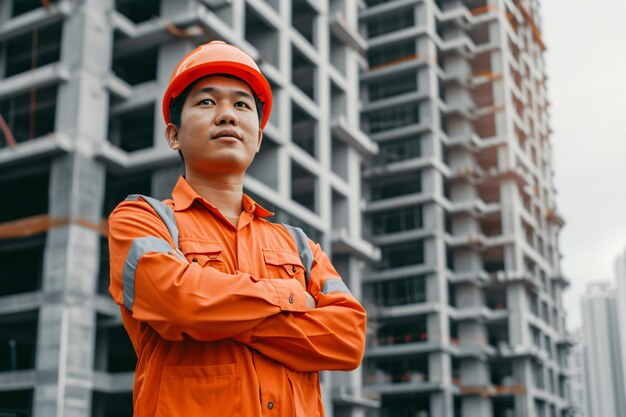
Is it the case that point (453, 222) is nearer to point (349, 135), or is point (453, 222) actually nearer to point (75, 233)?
point (349, 135)

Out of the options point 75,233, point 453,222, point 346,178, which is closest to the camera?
point 75,233

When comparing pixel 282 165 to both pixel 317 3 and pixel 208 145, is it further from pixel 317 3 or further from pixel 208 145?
pixel 208 145

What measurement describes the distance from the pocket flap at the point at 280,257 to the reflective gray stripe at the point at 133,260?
0.45 meters

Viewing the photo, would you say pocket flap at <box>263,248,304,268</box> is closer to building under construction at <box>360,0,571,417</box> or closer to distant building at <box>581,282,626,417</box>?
building under construction at <box>360,0,571,417</box>

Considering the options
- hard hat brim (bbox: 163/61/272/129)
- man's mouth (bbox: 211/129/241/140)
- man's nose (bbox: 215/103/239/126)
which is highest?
hard hat brim (bbox: 163/61/272/129)

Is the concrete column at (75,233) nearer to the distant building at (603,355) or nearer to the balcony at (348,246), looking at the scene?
the balcony at (348,246)

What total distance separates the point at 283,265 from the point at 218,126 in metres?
0.58

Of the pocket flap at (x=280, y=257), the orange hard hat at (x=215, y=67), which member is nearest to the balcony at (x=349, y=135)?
the orange hard hat at (x=215, y=67)

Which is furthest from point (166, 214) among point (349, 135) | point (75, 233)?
point (349, 135)

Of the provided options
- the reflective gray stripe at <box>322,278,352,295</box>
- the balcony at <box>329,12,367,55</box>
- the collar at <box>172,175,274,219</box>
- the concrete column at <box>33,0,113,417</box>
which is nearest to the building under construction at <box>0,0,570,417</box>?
the concrete column at <box>33,0,113,417</box>

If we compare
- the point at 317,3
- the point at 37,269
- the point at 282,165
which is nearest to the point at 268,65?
the point at 282,165

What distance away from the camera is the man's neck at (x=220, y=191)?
314 centimetres

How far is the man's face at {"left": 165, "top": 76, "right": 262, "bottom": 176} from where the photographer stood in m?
3.03

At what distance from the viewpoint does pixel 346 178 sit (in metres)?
41.9
